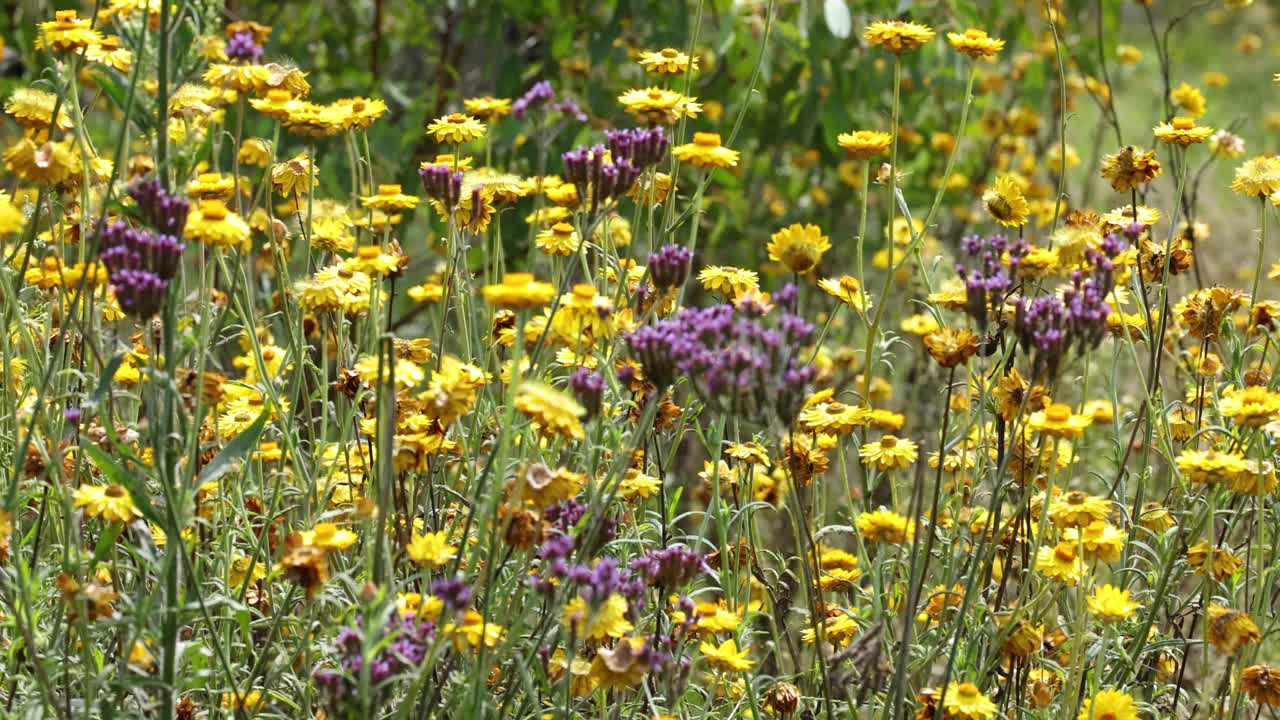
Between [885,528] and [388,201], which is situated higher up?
[388,201]

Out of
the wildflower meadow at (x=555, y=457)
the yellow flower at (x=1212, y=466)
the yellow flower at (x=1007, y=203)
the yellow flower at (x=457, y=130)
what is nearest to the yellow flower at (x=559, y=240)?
the wildflower meadow at (x=555, y=457)

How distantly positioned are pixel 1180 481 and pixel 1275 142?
6.81m

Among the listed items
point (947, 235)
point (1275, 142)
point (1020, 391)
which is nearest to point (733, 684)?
point (1020, 391)

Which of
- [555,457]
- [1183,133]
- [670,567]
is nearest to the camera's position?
[670,567]

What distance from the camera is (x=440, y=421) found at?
180 centimetres

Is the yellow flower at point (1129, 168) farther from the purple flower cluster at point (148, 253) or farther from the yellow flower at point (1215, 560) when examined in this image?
the purple flower cluster at point (148, 253)

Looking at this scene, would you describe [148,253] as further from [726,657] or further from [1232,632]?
[1232,632]

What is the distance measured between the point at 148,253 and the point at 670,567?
0.70 m

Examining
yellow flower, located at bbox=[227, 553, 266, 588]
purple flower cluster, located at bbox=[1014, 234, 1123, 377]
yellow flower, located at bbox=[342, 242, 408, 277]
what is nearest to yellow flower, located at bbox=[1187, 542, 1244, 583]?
purple flower cluster, located at bbox=[1014, 234, 1123, 377]

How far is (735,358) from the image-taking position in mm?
1514

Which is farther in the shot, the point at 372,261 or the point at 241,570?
the point at 241,570

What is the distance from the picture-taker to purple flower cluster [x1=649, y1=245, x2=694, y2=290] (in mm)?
1757

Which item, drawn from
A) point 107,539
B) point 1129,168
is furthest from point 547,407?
point 1129,168

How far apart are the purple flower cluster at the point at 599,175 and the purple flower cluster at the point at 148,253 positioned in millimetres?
477
